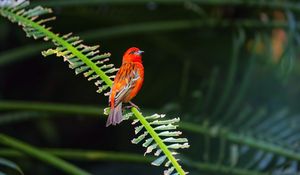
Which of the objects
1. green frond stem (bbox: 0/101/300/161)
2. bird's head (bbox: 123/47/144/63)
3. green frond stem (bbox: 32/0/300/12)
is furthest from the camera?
green frond stem (bbox: 32/0/300/12)

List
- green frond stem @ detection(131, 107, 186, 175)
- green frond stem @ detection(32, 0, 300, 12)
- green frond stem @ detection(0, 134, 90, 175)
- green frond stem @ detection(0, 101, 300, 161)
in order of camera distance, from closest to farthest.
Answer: green frond stem @ detection(131, 107, 186, 175), green frond stem @ detection(0, 134, 90, 175), green frond stem @ detection(0, 101, 300, 161), green frond stem @ detection(32, 0, 300, 12)

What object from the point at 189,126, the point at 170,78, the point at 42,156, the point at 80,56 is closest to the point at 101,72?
the point at 80,56

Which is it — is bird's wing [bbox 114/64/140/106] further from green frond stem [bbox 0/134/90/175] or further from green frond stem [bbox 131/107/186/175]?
green frond stem [bbox 0/134/90/175]

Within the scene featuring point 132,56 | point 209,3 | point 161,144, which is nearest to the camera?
point 161,144

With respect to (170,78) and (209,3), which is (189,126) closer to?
(209,3)

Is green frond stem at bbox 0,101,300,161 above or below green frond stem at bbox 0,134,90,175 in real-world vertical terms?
above

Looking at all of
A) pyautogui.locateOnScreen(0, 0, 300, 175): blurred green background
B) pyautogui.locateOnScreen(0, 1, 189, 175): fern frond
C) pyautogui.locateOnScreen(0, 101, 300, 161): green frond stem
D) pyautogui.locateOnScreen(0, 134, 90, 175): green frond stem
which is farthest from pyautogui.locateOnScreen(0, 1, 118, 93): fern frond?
pyautogui.locateOnScreen(0, 0, 300, 175): blurred green background

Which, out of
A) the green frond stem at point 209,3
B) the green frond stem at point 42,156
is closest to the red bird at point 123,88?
the green frond stem at point 42,156

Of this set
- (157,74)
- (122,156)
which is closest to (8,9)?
(122,156)

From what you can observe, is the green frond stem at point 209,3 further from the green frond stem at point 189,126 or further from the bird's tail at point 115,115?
the bird's tail at point 115,115
